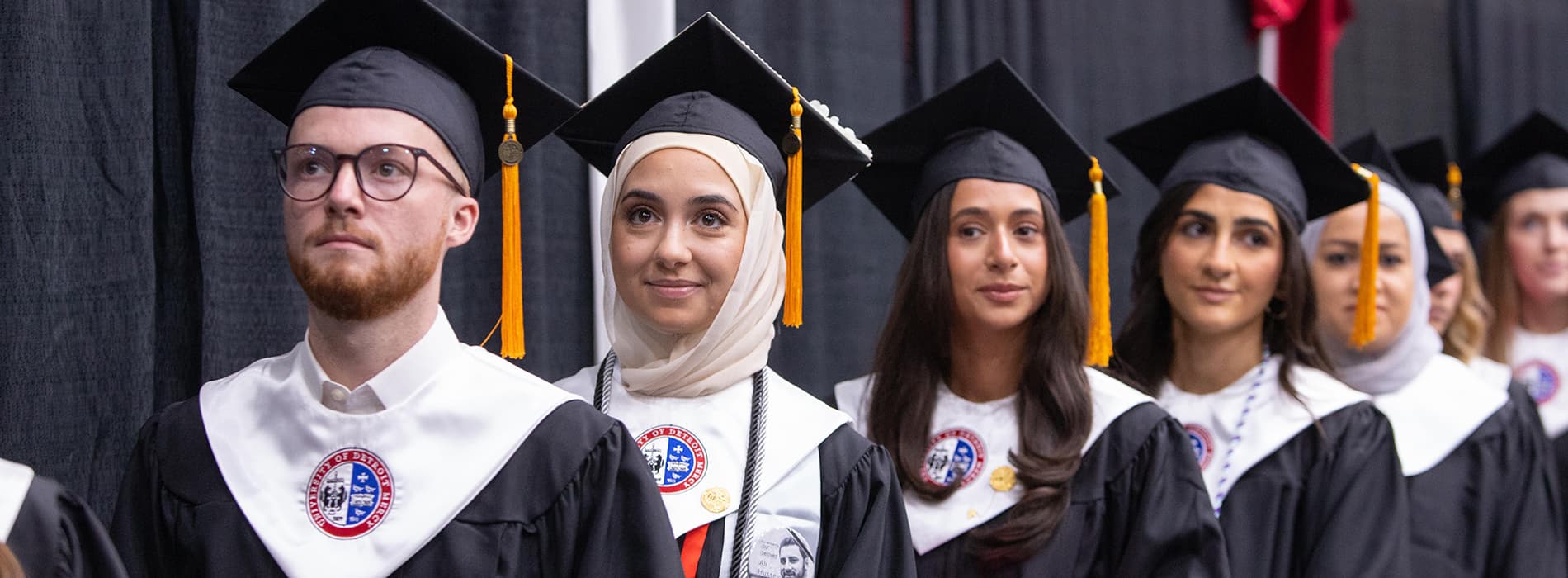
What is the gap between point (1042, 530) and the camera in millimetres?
2723

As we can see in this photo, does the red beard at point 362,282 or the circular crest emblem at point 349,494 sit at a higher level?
the red beard at point 362,282

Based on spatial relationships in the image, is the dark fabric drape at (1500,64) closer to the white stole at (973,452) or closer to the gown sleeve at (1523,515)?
the gown sleeve at (1523,515)

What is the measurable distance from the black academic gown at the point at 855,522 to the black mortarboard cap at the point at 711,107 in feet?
1.75

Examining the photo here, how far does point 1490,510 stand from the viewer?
3766 millimetres

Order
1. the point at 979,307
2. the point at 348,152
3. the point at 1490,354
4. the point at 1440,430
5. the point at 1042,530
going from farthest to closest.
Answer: the point at 1490,354, the point at 1440,430, the point at 979,307, the point at 1042,530, the point at 348,152

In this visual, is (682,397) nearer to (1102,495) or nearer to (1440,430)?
(1102,495)

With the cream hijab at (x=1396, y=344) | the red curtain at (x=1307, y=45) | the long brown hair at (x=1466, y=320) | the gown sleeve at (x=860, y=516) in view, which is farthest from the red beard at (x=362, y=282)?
the red curtain at (x=1307, y=45)

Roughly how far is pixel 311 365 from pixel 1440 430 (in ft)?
9.92

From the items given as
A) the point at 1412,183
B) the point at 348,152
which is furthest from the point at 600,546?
the point at 1412,183

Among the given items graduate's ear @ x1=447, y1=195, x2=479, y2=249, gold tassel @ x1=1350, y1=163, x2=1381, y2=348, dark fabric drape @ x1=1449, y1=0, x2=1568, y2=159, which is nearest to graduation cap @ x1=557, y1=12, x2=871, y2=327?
graduate's ear @ x1=447, y1=195, x2=479, y2=249

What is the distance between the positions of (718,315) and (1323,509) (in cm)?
156

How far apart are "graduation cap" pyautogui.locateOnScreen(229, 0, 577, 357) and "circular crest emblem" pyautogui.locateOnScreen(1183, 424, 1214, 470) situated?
5.44 feet

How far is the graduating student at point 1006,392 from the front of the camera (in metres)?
2.77

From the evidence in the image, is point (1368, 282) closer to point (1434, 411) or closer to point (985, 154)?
point (1434, 411)
